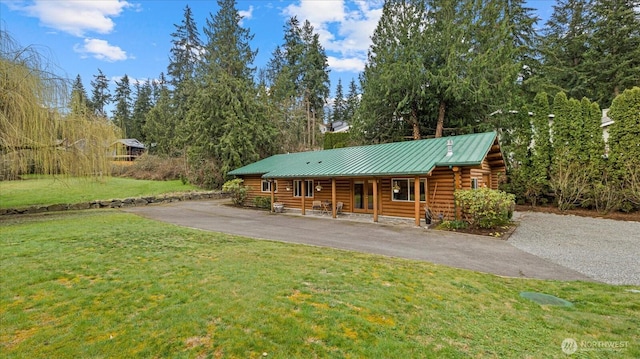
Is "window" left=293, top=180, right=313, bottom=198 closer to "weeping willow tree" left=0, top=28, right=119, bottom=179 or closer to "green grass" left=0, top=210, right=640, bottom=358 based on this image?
"weeping willow tree" left=0, top=28, right=119, bottom=179

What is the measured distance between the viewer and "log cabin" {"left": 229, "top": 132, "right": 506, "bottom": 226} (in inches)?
474

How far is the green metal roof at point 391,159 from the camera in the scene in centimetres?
1196

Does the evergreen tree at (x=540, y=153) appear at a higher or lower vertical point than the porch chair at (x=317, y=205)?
higher

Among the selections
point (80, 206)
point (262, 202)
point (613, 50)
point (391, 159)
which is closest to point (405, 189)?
point (391, 159)

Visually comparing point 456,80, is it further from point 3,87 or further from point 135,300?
point 3,87

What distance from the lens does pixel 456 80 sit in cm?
1756

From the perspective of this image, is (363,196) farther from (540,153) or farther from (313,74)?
(313,74)

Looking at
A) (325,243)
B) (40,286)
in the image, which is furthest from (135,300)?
(325,243)

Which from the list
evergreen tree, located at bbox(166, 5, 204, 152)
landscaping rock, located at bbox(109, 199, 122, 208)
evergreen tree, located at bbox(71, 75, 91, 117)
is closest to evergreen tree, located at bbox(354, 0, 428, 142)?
evergreen tree, located at bbox(71, 75, 91, 117)

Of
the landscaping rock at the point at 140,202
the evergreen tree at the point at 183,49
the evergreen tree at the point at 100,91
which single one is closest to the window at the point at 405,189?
the landscaping rock at the point at 140,202

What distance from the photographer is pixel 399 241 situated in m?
9.12

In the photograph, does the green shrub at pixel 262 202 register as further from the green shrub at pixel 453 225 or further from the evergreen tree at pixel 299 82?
the evergreen tree at pixel 299 82

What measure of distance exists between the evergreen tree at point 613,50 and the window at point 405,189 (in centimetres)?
2044

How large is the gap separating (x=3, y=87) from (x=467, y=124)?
912 inches
